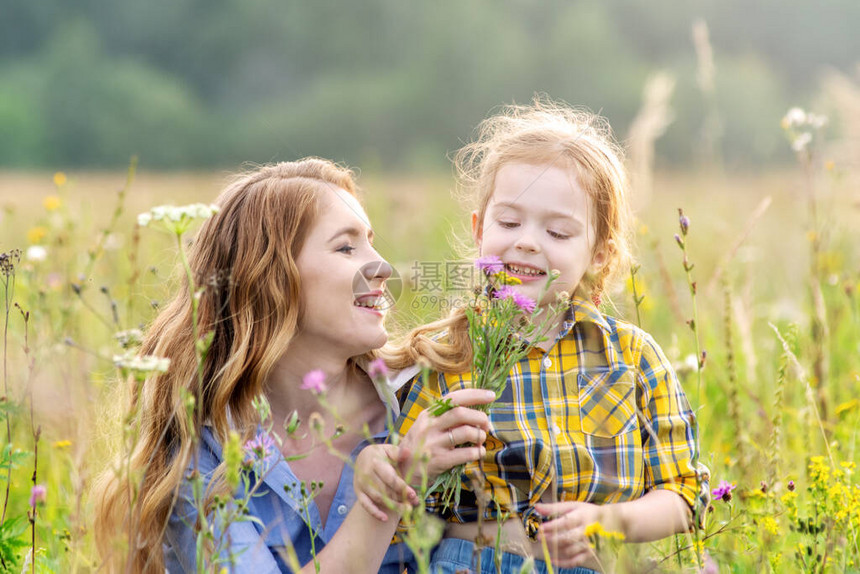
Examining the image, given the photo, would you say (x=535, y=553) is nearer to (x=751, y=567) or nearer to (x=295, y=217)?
(x=751, y=567)

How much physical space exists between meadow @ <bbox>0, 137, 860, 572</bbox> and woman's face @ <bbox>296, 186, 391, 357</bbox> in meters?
0.36

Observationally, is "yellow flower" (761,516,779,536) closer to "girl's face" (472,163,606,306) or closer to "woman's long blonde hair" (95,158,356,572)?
"girl's face" (472,163,606,306)

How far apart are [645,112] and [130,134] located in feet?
22.8

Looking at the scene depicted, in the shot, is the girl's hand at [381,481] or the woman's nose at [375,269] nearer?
the girl's hand at [381,481]

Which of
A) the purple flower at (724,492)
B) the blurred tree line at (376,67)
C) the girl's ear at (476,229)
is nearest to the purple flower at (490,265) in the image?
the girl's ear at (476,229)

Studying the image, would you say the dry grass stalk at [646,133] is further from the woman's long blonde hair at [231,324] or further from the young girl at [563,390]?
the woman's long blonde hair at [231,324]

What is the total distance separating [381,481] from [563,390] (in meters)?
0.54

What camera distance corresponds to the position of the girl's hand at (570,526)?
1672 mm

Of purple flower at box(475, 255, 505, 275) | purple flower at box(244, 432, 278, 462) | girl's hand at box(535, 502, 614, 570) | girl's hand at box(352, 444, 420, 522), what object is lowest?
girl's hand at box(535, 502, 614, 570)

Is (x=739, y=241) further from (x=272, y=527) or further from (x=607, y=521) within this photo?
(x=272, y=527)

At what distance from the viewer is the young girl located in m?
1.88

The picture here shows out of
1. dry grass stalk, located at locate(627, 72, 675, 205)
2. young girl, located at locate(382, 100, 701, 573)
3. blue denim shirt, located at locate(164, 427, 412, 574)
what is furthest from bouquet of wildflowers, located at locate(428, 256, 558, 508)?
dry grass stalk, located at locate(627, 72, 675, 205)

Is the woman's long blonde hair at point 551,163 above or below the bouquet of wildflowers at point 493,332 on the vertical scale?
above

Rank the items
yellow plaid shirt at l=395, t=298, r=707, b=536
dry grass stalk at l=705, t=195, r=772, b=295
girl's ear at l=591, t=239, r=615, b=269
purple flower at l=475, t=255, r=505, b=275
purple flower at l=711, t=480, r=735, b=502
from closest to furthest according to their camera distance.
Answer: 1. purple flower at l=475, t=255, r=505, b=275
2. purple flower at l=711, t=480, r=735, b=502
3. yellow plaid shirt at l=395, t=298, r=707, b=536
4. girl's ear at l=591, t=239, r=615, b=269
5. dry grass stalk at l=705, t=195, r=772, b=295
